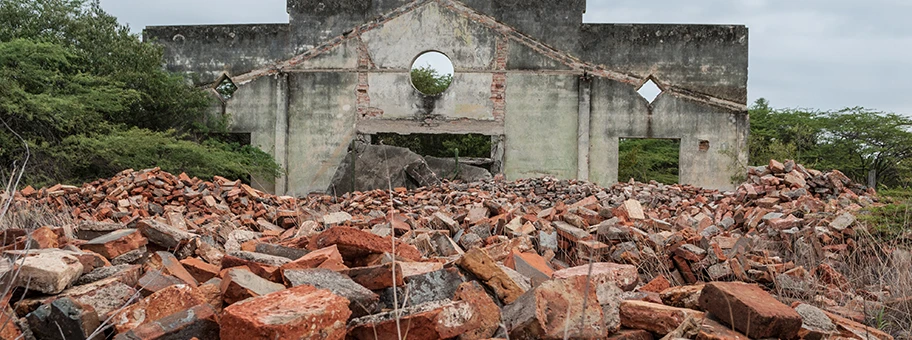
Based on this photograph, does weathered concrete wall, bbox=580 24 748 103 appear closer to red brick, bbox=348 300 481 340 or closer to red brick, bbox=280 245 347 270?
red brick, bbox=280 245 347 270

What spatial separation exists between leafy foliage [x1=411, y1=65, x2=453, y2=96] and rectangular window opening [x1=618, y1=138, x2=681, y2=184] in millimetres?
7951

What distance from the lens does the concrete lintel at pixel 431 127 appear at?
1625 cm

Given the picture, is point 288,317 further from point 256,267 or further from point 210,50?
point 210,50

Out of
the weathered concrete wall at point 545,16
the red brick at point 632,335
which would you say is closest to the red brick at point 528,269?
the red brick at point 632,335

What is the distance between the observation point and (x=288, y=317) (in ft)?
7.93

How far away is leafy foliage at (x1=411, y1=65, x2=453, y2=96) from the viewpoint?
28109 millimetres

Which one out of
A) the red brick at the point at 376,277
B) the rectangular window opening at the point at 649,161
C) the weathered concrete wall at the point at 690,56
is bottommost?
the rectangular window opening at the point at 649,161

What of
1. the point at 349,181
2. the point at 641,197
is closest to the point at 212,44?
the point at 349,181

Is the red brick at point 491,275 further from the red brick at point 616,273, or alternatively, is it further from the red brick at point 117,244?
the red brick at point 117,244

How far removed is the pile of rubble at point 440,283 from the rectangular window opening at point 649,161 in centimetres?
1646

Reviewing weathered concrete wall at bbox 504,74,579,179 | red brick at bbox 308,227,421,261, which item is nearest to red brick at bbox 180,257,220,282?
red brick at bbox 308,227,421,261

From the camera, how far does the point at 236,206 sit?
32.5ft

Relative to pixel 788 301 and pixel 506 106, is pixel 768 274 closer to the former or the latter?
pixel 788 301

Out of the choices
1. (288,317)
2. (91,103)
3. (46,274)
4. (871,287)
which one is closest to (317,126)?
(91,103)
